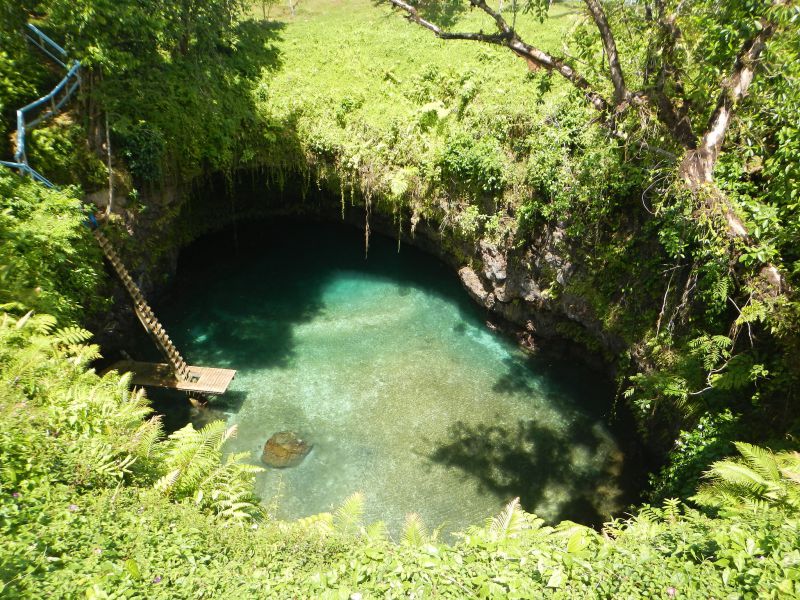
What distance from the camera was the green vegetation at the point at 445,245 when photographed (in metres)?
6.11

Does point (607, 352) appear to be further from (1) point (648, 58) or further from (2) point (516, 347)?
(1) point (648, 58)

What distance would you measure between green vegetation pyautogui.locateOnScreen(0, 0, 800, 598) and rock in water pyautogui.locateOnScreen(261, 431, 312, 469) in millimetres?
1896

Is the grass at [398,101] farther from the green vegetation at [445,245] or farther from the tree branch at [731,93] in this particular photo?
the tree branch at [731,93]

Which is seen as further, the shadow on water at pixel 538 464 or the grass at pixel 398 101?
the grass at pixel 398 101

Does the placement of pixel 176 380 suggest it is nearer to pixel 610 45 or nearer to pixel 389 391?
pixel 389 391

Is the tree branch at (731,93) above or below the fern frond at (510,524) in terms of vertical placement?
above

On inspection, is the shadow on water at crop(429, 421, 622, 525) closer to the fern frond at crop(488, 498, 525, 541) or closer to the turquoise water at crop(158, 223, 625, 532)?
the turquoise water at crop(158, 223, 625, 532)

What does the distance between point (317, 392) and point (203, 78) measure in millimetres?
12833

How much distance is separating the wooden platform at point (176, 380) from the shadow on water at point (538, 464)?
678 centimetres

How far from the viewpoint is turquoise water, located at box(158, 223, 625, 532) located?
41.4 ft

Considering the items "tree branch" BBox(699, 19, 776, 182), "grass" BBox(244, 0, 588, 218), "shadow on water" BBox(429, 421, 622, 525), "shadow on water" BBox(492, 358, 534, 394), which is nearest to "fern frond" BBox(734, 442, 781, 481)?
"tree branch" BBox(699, 19, 776, 182)

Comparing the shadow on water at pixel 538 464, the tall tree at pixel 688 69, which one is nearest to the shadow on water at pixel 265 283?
the shadow on water at pixel 538 464

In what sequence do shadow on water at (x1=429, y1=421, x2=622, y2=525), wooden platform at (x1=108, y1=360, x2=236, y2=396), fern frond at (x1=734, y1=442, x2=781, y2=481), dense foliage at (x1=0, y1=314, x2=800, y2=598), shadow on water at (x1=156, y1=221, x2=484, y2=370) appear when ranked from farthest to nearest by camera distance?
shadow on water at (x1=156, y1=221, x2=484, y2=370)
wooden platform at (x1=108, y1=360, x2=236, y2=396)
shadow on water at (x1=429, y1=421, x2=622, y2=525)
fern frond at (x1=734, y1=442, x2=781, y2=481)
dense foliage at (x1=0, y1=314, x2=800, y2=598)

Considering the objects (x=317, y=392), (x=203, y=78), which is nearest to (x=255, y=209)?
(x=203, y=78)
